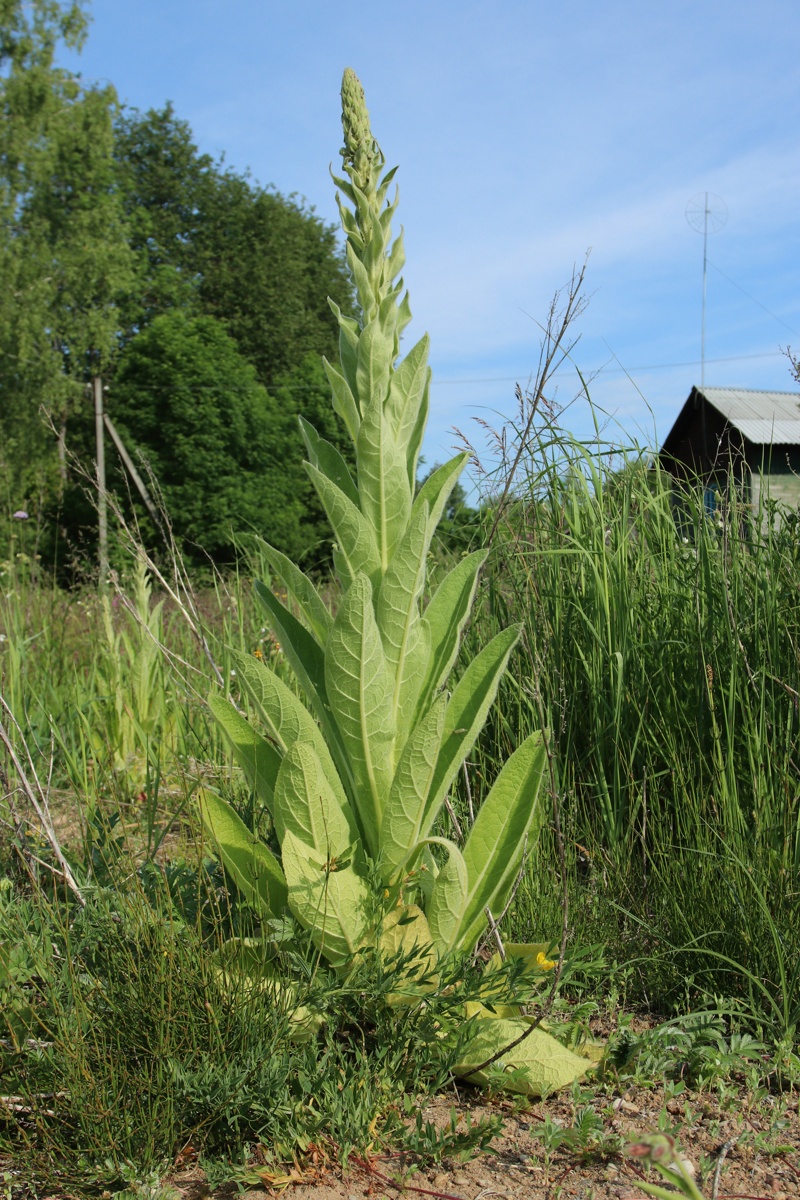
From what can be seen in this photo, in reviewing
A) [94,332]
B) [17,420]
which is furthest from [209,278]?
[17,420]

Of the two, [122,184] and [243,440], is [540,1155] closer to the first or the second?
[243,440]

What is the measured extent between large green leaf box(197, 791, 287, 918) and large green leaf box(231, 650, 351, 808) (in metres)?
0.20

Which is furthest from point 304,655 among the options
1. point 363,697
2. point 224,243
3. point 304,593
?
point 224,243

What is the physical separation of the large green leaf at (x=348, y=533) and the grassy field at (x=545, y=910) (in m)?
0.47

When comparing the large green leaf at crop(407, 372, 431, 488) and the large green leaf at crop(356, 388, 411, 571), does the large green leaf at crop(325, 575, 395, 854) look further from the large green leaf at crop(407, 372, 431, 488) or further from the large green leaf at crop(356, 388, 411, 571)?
the large green leaf at crop(407, 372, 431, 488)

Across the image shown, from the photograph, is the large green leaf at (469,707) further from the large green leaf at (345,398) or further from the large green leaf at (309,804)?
the large green leaf at (345,398)

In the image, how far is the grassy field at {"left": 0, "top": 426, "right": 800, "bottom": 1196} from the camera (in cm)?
166

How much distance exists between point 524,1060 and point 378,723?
2.55 ft

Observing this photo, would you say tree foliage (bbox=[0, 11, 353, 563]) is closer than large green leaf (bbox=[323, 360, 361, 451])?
No

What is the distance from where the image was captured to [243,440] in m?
23.1

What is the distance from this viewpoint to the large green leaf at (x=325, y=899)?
1755 millimetres

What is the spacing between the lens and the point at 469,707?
6.54ft

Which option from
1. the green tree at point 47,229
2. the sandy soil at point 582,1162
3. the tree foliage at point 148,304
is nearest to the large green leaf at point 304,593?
the sandy soil at point 582,1162

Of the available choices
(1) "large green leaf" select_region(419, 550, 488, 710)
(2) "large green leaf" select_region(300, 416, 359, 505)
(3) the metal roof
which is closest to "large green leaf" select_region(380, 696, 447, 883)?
(1) "large green leaf" select_region(419, 550, 488, 710)
